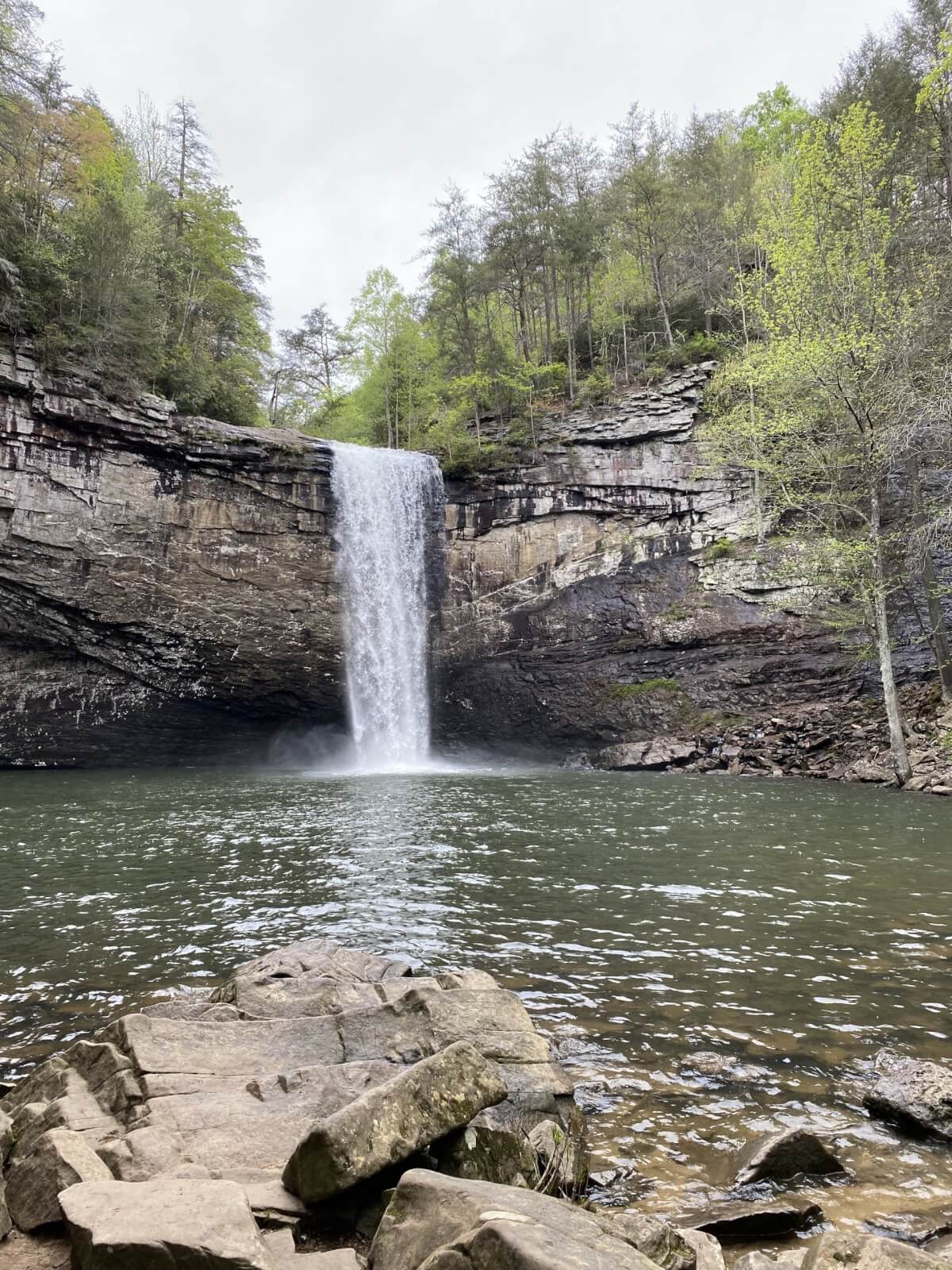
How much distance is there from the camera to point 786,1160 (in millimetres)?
3217

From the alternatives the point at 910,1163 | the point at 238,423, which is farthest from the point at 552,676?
the point at 910,1163

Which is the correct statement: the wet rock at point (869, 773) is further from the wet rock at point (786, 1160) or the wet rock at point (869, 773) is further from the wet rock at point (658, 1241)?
the wet rock at point (658, 1241)

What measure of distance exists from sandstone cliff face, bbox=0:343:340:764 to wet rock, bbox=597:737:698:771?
10149 mm

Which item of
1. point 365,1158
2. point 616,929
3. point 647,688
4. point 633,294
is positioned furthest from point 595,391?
point 365,1158

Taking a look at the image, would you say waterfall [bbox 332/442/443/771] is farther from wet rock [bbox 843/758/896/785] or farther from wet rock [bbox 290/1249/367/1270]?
wet rock [bbox 290/1249/367/1270]

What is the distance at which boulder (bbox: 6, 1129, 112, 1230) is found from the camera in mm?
2508

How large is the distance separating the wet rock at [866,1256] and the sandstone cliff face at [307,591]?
22921 mm

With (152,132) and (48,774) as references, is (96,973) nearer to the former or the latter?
(48,774)

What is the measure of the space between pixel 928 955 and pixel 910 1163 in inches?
122

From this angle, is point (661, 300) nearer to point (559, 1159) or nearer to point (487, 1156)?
point (559, 1159)

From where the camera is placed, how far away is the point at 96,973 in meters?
5.74

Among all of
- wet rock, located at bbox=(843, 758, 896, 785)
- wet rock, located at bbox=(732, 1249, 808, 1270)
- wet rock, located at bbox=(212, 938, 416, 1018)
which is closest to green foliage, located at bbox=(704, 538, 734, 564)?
wet rock, located at bbox=(843, 758, 896, 785)

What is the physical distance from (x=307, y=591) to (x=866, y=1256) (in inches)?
937

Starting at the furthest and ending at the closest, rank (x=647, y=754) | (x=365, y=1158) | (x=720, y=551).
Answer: (x=720, y=551) < (x=647, y=754) < (x=365, y=1158)
